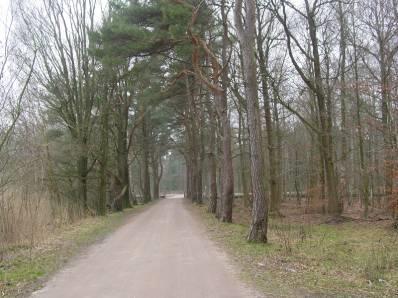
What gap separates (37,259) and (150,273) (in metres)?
3.44

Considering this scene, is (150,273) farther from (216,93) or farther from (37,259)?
(216,93)

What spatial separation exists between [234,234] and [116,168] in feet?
74.6

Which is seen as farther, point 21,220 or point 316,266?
point 21,220

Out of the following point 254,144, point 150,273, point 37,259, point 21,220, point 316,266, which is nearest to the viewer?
point 150,273

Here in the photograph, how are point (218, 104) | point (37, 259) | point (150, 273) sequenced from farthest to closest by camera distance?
1. point (218, 104)
2. point (37, 259)
3. point (150, 273)

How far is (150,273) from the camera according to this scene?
346 inches

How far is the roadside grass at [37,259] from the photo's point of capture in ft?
26.8

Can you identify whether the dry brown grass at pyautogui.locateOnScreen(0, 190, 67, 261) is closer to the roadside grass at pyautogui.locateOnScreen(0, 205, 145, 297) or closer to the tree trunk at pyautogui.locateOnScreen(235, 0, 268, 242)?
the roadside grass at pyautogui.locateOnScreen(0, 205, 145, 297)

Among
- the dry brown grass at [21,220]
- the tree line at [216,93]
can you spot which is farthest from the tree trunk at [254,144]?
the dry brown grass at [21,220]

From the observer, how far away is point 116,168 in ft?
120

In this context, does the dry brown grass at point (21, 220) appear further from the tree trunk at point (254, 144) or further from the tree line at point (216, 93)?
the tree trunk at point (254, 144)

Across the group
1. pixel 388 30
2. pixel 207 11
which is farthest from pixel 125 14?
pixel 388 30

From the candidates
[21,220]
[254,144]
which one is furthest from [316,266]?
[21,220]

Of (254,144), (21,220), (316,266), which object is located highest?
(254,144)
